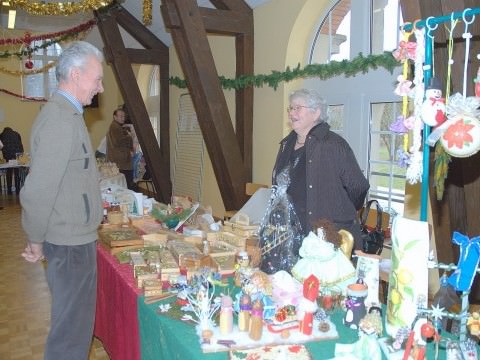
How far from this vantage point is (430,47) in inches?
50.0

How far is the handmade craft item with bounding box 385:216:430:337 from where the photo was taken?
1.22 m

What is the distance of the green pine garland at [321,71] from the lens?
342 cm

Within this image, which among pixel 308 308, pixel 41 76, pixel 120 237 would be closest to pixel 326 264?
pixel 308 308

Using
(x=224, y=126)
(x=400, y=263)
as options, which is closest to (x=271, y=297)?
(x=400, y=263)

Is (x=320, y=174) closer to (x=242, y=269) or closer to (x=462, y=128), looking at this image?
(x=242, y=269)

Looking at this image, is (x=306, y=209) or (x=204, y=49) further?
(x=204, y=49)

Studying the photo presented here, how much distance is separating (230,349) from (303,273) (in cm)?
44

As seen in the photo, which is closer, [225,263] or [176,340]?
[176,340]

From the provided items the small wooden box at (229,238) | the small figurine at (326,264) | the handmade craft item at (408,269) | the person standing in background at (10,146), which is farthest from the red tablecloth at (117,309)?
the person standing in background at (10,146)

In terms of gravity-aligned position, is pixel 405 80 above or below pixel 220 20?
below

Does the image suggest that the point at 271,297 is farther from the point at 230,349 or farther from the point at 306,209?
the point at 306,209

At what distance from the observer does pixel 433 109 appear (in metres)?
1.21

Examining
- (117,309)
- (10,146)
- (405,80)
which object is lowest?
(117,309)

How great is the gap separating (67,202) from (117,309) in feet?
2.15
